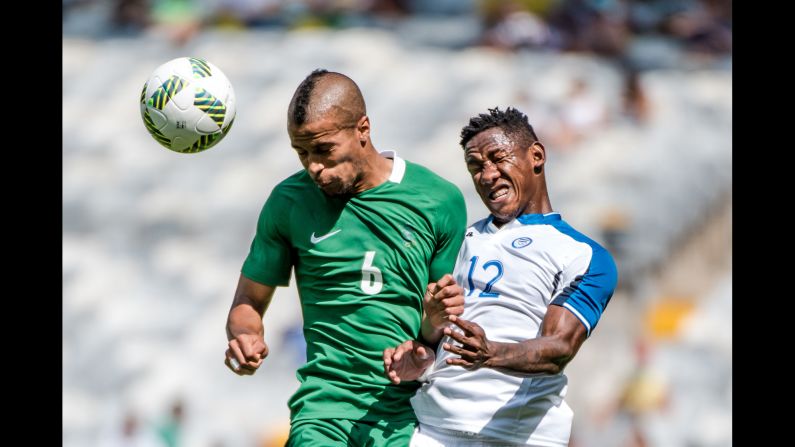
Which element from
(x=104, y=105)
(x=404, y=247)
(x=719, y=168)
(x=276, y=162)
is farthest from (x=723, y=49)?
(x=404, y=247)

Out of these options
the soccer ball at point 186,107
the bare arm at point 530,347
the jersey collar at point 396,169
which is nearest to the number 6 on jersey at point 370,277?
the jersey collar at point 396,169

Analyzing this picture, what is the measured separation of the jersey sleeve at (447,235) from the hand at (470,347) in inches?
33.6

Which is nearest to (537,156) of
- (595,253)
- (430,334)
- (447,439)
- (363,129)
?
(595,253)

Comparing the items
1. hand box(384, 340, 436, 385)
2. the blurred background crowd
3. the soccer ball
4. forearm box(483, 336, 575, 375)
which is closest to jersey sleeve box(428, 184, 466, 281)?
hand box(384, 340, 436, 385)

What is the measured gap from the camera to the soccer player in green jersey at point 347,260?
16.8 ft

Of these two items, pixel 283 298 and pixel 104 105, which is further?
pixel 104 105

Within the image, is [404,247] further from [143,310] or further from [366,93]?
[366,93]

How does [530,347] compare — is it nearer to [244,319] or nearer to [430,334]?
[430,334]

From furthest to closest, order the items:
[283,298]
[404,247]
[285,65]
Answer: [285,65] → [283,298] → [404,247]

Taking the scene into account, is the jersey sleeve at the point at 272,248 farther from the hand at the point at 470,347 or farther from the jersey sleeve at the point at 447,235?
the hand at the point at 470,347

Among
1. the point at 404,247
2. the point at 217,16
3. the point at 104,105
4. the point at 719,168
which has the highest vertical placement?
the point at 217,16

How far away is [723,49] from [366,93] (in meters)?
4.41

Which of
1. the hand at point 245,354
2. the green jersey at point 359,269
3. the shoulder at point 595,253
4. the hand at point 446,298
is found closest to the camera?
the hand at point 446,298

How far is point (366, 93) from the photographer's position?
50.8ft
